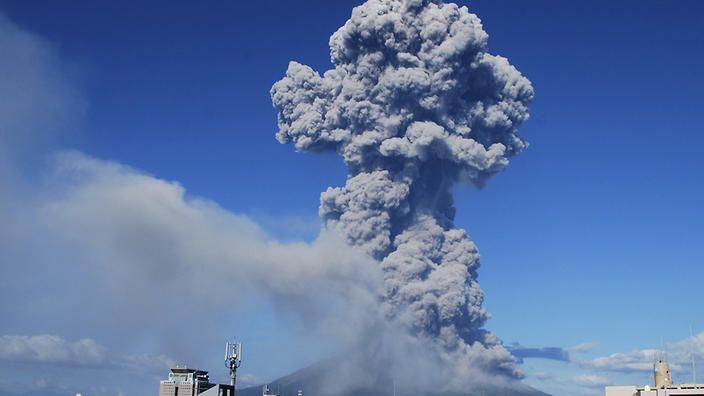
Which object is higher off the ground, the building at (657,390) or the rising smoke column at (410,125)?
the rising smoke column at (410,125)

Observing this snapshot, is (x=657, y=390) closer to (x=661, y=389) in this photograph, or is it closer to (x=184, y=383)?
(x=661, y=389)

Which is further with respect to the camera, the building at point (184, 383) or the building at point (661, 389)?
the building at point (184, 383)

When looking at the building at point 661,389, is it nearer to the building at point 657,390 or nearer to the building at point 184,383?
the building at point 657,390

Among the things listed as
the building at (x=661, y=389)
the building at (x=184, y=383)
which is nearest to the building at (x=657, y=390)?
the building at (x=661, y=389)

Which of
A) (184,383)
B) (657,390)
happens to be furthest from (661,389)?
(184,383)

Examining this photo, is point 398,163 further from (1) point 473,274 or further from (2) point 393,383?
(2) point 393,383

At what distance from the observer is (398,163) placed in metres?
141

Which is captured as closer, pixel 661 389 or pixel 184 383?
pixel 661 389

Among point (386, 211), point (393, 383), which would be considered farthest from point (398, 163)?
point (393, 383)

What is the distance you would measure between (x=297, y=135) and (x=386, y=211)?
21.6 metres

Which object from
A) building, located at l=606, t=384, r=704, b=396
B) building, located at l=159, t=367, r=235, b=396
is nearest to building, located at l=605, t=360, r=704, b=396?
building, located at l=606, t=384, r=704, b=396

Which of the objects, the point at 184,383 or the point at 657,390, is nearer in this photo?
the point at 657,390

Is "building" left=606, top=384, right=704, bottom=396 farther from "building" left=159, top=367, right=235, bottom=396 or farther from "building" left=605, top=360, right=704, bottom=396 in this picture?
"building" left=159, top=367, right=235, bottom=396

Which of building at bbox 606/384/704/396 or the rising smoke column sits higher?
the rising smoke column
